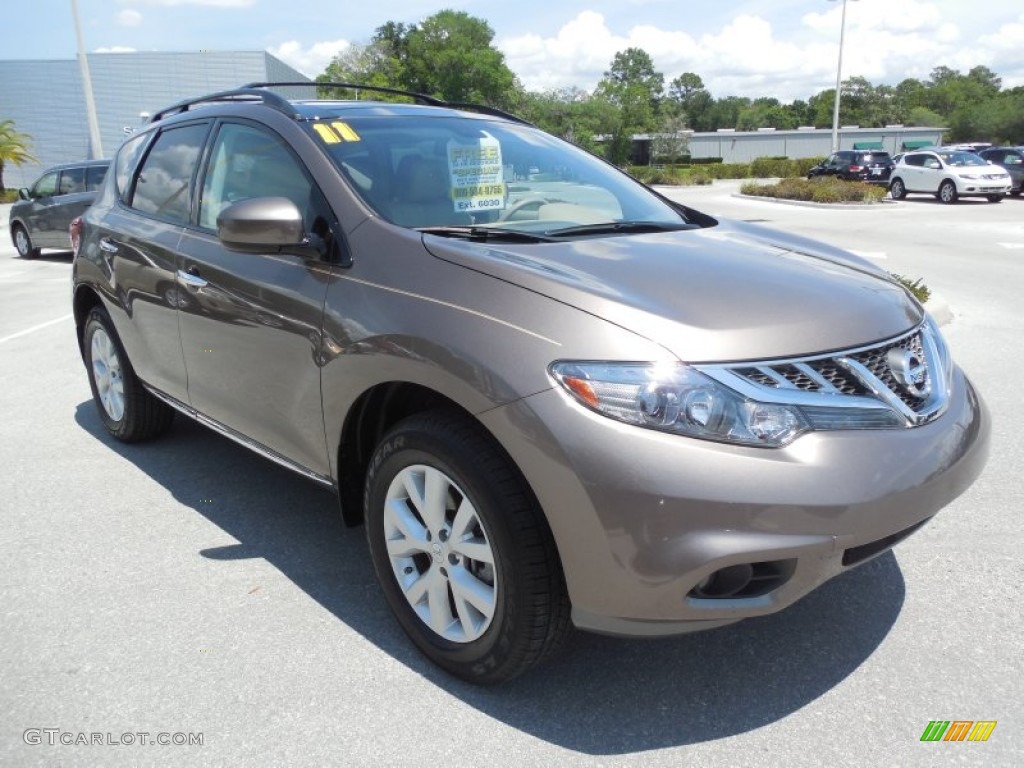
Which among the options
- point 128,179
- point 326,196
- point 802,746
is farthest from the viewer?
point 128,179

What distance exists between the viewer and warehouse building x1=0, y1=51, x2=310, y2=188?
53.8 meters

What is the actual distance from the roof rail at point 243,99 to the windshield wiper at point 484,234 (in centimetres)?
90

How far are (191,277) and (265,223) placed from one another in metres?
0.94

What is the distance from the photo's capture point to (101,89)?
5447 cm

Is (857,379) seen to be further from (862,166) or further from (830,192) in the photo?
(862,166)

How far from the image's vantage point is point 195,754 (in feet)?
7.59

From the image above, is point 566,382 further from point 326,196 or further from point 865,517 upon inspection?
point 326,196

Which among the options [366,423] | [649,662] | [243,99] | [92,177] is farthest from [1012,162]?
[366,423]

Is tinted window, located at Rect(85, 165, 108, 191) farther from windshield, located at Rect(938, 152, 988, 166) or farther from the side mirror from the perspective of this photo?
windshield, located at Rect(938, 152, 988, 166)

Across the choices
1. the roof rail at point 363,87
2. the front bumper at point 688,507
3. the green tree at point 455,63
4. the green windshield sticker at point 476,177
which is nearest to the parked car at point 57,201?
the roof rail at point 363,87

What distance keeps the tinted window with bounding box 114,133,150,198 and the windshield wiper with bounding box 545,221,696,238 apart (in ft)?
8.85

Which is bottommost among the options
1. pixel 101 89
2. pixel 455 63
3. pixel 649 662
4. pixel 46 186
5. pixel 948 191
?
pixel 649 662

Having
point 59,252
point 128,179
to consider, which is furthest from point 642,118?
point 128,179

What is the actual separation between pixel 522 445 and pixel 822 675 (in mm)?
1270
